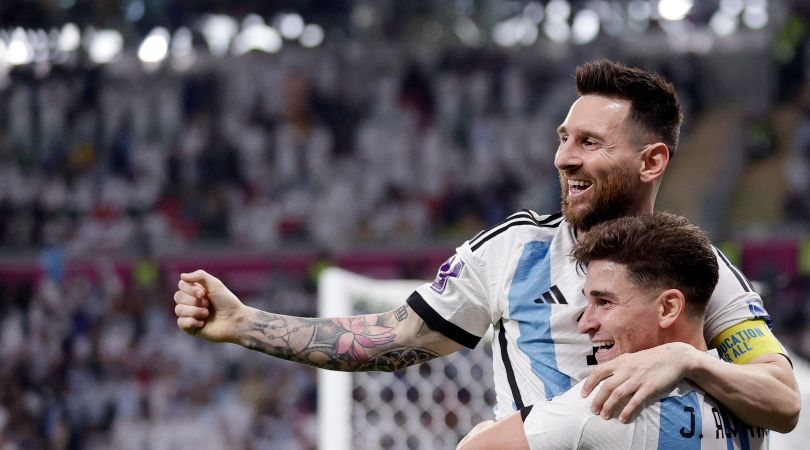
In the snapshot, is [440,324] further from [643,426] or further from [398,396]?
[398,396]

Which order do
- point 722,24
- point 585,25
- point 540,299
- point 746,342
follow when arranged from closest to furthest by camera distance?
point 746,342, point 540,299, point 722,24, point 585,25

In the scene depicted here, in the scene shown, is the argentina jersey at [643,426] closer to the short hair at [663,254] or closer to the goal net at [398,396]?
the short hair at [663,254]

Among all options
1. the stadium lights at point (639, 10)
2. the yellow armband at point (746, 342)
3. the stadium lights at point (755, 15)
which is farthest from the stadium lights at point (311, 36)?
the yellow armband at point (746, 342)

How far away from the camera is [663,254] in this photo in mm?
2279

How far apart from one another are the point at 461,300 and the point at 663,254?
62cm

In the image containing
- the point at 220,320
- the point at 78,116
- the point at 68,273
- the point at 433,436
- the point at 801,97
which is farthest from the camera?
the point at 78,116

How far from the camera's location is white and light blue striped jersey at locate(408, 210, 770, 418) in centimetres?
258

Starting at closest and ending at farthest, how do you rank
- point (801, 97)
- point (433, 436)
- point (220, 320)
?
point (220, 320), point (433, 436), point (801, 97)

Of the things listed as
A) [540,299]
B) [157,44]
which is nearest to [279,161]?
[157,44]

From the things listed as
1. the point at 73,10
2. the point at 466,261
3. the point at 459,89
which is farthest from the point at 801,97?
the point at 466,261

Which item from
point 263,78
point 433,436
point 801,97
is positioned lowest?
point 433,436

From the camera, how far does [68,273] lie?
1380 centimetres

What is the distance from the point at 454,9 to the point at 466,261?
569 inches

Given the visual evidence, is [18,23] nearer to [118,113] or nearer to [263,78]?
[118,113]
